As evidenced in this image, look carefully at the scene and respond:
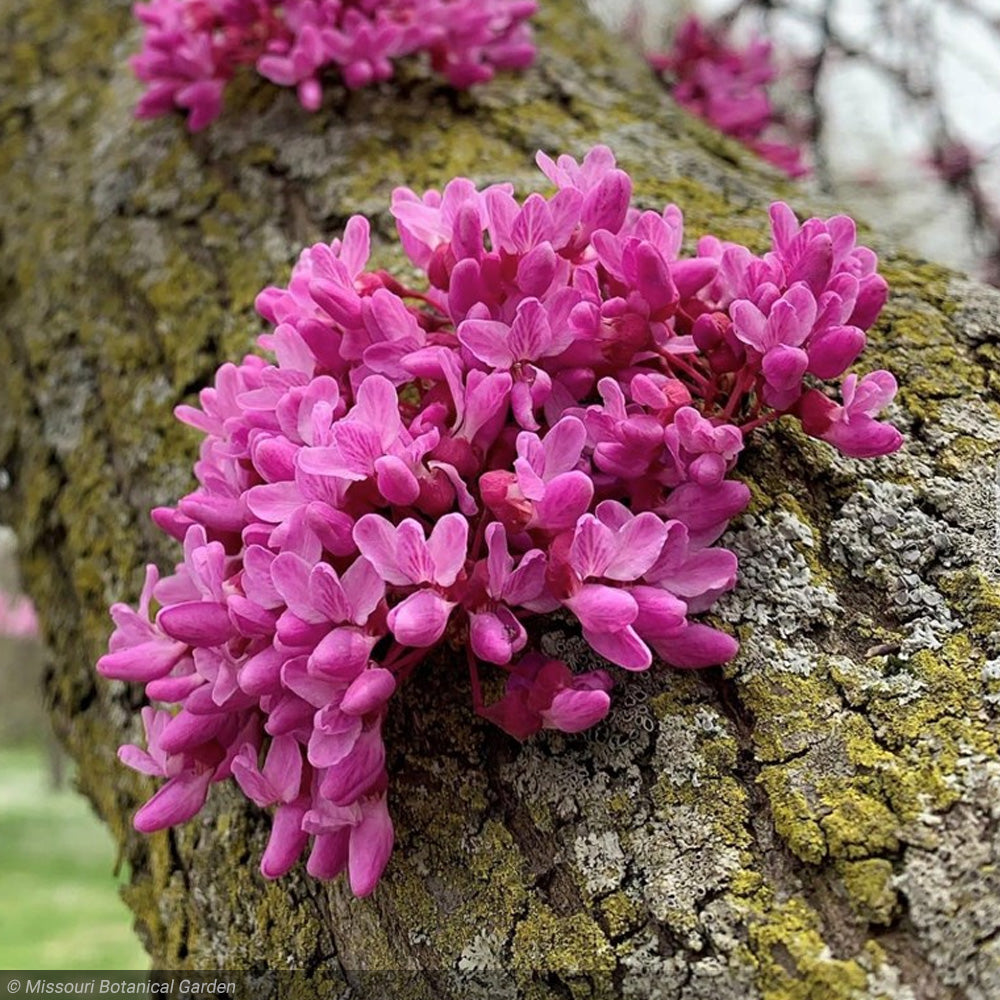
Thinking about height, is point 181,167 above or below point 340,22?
below

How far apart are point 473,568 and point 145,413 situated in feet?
3.16

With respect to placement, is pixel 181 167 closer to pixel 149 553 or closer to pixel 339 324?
pixel 149 553

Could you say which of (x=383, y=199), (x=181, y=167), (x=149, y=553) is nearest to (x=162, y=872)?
(x=149, y=553)

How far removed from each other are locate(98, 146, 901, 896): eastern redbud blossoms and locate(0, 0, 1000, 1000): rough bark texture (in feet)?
A: 0.23

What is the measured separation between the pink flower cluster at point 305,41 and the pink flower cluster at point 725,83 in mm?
717

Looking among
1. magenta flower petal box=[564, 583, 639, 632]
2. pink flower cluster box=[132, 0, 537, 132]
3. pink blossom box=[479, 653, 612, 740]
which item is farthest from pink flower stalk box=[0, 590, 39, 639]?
magenta flower petal box=[564, 583, 639, 632]

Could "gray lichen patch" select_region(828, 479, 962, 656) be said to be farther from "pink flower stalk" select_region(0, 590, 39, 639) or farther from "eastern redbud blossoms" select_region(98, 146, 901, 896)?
"pink flower stalk" select_region(0, 590, 39, 639)

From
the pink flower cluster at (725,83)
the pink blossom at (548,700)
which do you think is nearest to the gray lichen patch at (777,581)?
the pink blossom at (548,700)

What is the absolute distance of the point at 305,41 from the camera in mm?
1797

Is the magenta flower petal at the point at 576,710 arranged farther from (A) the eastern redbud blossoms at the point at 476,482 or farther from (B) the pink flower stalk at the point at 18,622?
(B) the pink flower stalk at the point at 18,622

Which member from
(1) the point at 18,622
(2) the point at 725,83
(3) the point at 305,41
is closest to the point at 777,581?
(3) the point at 305,41

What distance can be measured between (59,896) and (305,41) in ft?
22.4

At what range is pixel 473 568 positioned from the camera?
992 mm

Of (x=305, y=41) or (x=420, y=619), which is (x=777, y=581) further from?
(x=305, y=41)
